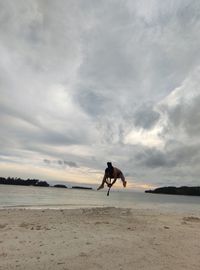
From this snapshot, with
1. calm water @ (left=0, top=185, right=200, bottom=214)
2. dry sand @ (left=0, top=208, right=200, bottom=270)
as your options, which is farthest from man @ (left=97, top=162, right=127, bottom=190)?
calm water @ (left=0, top=185, right=200, bottom=214)

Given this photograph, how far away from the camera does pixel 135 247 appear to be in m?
13.8

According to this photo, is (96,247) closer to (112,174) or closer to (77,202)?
(112,174)

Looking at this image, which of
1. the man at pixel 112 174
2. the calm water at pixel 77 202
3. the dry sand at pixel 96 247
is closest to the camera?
the man at pixel 112 174

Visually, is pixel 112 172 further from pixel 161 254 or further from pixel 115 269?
pixel 161 254

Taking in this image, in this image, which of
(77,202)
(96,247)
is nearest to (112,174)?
(96,247)

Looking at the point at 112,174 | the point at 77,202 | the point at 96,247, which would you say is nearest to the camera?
the point at 112,174

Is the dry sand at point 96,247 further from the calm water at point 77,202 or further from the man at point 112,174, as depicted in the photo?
the calm water at point 77,202

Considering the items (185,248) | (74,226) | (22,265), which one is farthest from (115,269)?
(74,226)

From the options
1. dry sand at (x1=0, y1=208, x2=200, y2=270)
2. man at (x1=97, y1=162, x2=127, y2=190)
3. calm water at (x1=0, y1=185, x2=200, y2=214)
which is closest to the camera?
man at (x1=97, y1=162, x2=127, y2=190)

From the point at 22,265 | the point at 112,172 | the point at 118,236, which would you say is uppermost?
the point at 112,172

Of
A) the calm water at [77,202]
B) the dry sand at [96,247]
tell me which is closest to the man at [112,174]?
the dry sand at [96,247]

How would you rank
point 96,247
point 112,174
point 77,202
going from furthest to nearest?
point 77,202
point 96,247
point 112,174

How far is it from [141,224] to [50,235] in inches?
273

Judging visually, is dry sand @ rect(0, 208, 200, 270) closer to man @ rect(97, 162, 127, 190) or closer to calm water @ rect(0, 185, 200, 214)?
man @ rect(97, 162, 127, 190)
